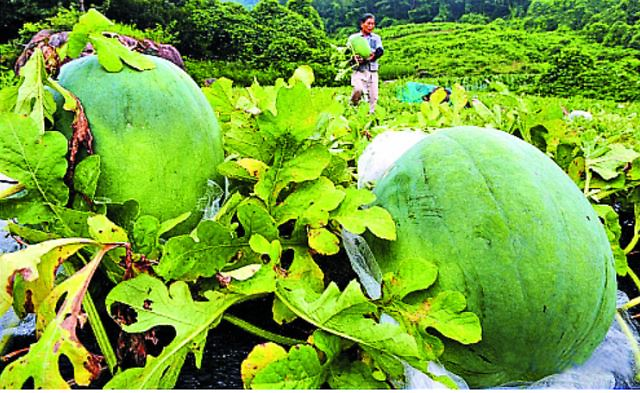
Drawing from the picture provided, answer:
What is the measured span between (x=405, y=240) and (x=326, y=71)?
26.3m

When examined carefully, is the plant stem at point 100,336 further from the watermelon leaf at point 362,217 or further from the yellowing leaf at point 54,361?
the watermelon leaf at point 362,217

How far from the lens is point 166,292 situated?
709mm

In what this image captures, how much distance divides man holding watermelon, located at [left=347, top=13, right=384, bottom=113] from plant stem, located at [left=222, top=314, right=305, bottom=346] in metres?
9.38

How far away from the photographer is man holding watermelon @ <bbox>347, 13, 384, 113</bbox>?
10.2 m

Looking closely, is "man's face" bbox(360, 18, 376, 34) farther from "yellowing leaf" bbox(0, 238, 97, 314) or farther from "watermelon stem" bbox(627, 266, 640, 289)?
"yellowing leaf" bbox(0, 238, 97, 314)

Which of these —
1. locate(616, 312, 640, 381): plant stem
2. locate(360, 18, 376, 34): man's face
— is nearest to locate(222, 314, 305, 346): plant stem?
locate(616, 312, 640, 381): plant stem

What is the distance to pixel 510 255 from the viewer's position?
73 centimetres

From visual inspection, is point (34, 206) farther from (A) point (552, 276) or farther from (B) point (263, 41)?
(B) point (263, 41)

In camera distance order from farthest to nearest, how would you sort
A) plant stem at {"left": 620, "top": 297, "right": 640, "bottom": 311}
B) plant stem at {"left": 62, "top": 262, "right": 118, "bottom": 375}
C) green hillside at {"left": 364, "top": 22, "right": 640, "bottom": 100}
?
1. green hillside at {"left": 364, "top": 22, "right": 640, "bottom": 100}
2. plant stem at {"left": 620, "top": 297, "right": 640, "bottom": 311}
3. plant stem at {"left": 62, "top": 262, "right": 118, "bottom": 375}

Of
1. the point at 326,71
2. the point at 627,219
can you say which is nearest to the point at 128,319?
the point at 627,219

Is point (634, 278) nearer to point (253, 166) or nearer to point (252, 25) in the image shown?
point (253, 166)

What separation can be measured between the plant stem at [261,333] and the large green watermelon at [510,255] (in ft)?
0.54

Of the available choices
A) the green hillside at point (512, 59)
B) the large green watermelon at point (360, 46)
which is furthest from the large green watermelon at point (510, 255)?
the green hillside at point (512, 59)

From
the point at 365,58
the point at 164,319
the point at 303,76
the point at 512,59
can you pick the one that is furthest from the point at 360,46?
the point at 512,59
